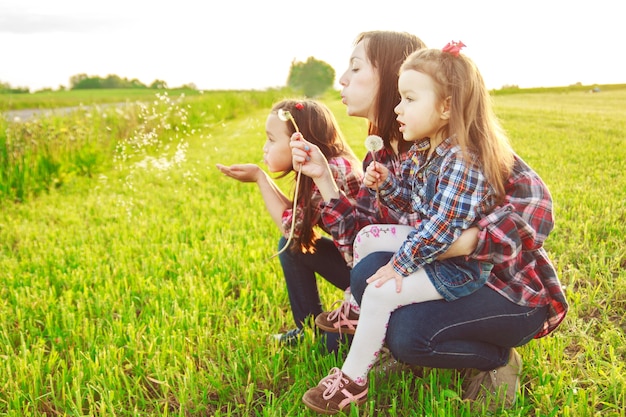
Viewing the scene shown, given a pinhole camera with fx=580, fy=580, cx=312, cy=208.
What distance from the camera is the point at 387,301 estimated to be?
2014 millimetres

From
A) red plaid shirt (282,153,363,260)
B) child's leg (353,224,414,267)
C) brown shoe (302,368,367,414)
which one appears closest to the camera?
brown shoe (302,368,367,414)

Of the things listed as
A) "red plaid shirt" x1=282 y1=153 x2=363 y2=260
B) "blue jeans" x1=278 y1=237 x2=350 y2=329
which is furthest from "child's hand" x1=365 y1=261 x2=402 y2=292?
"blue jeans" x1=278 y1=237 x2=350 y2=329

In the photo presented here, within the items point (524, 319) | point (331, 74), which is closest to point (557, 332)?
point (524, 319)

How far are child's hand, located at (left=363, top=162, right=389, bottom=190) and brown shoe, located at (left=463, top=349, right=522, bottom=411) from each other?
834mm

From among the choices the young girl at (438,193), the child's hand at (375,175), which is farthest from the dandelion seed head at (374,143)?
the young girl at (438,193)

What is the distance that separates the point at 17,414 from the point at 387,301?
61.6 inches

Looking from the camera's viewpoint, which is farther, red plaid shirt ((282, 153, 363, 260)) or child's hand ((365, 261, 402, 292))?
red plaid shirt ((282, 153, 363, 260))

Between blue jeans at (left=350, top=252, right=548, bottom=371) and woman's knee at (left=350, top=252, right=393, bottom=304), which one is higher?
woman's knee at (left=350, top=252, right=393, bottom=304)

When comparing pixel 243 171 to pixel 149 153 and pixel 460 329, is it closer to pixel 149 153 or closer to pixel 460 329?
pixel 460 329

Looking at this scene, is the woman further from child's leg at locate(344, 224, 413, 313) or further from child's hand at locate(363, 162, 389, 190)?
child's hand at locate(363, 162, 389, 190)

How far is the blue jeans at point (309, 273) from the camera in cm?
276

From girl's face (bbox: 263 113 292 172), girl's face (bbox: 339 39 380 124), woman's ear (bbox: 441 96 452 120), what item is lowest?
girl's face (bbox: 263 113 292 172)

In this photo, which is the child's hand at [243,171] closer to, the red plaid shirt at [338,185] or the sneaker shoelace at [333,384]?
the red plaid shirt at [338,185]

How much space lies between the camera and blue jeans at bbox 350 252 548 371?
1985mm
